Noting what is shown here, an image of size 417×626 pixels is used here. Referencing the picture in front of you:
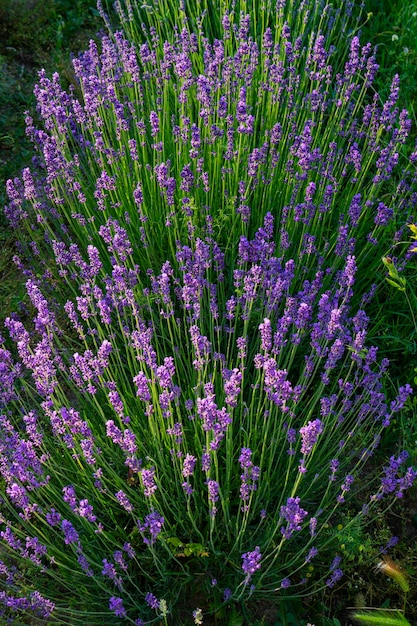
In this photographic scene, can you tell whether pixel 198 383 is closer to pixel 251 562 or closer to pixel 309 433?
pixel 309 433

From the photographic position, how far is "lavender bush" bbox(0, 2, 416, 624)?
7.14 ft

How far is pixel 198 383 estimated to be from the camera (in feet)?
7.20

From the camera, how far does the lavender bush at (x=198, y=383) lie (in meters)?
2.18

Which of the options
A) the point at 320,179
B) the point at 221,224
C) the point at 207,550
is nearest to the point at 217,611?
the point at 207,550

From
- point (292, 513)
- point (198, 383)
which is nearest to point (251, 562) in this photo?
point (292, 513)

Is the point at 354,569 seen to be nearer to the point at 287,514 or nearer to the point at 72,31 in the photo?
the point at 287,514

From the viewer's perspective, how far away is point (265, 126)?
3.64 metres

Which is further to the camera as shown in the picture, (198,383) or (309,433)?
(198,383)

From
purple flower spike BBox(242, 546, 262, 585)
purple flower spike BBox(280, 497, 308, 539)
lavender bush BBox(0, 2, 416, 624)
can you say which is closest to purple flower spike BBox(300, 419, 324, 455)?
lavender bush BBox(0, 2, 416, 624)

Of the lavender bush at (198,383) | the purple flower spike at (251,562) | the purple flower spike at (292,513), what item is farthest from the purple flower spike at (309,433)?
the purple flower spike at (251,562)

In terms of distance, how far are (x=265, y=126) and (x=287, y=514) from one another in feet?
7.75

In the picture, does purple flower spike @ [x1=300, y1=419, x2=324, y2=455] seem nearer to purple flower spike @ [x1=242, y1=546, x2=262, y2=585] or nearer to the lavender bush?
the lavender bush

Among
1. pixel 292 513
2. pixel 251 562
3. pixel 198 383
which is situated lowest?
pixel 251 562

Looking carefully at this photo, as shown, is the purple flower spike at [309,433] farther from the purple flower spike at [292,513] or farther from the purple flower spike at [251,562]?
the purple flower spike at [251,562]
